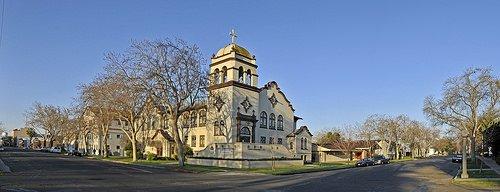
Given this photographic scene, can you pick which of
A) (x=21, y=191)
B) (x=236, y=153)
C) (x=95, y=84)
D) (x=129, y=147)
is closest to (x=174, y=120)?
(x=236, y=153)

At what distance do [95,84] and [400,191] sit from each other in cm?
4604

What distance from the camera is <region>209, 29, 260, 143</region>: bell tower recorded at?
57.4m

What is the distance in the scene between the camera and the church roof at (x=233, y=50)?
59.1 m

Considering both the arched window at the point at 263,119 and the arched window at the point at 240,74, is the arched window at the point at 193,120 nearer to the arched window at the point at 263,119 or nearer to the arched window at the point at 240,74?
the arched window at the point at 240,74

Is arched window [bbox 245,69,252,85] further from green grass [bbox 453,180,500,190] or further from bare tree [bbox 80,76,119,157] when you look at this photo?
green grass [bbox 453,180,500,190]

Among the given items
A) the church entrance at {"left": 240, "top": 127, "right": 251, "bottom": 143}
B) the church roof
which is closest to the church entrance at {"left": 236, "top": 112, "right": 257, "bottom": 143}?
the church entrance at {"left": 240, "top": 127, "right": 251, "bottom": 143}

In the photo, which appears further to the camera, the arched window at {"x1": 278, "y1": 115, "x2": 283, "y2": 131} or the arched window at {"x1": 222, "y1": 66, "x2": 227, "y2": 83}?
the arched window at {"x1": 278, "y1": 115, "x2": 283, "y2": 131}

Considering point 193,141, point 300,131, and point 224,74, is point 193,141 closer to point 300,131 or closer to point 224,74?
point 224,74

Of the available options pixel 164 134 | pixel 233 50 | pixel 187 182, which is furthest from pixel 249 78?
pixel 187 182

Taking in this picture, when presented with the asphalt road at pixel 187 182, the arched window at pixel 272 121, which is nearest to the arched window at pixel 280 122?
the arched window at pixel 272 121

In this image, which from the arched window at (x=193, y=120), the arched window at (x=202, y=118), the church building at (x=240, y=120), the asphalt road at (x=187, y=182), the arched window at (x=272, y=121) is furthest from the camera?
the arched window at (x=272, y=121)

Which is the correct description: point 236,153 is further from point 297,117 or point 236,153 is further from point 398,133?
point 398,133

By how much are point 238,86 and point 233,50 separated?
197 inches

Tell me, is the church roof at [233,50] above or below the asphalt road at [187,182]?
above
